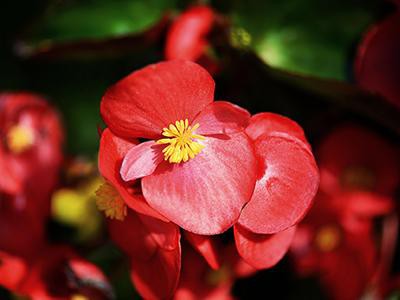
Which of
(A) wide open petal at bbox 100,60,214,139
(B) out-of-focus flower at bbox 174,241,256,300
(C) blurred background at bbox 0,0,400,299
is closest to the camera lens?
(A) wide open petal at bbox 100,60,214,139

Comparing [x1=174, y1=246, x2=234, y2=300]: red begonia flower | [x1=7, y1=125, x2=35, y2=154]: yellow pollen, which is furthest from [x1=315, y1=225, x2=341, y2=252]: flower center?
[x1=7, y1=125, x2=35, y2=154]: yellow pollen

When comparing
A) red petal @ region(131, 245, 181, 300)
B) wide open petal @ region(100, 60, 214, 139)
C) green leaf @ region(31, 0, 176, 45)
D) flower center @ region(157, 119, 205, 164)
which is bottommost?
red petal @ region(131, 245, 181, 300)

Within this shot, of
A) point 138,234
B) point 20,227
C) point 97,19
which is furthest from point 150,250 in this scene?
point 97,19

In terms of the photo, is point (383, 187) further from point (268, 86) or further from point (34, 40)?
point (34, 40)

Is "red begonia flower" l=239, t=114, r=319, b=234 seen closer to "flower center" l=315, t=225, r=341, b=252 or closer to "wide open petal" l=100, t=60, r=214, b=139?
"wide open petal" l=100, t=60, r=214, b=139

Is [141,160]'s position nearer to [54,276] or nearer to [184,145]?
[184,145]

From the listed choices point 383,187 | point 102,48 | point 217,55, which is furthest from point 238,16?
point 383,187
